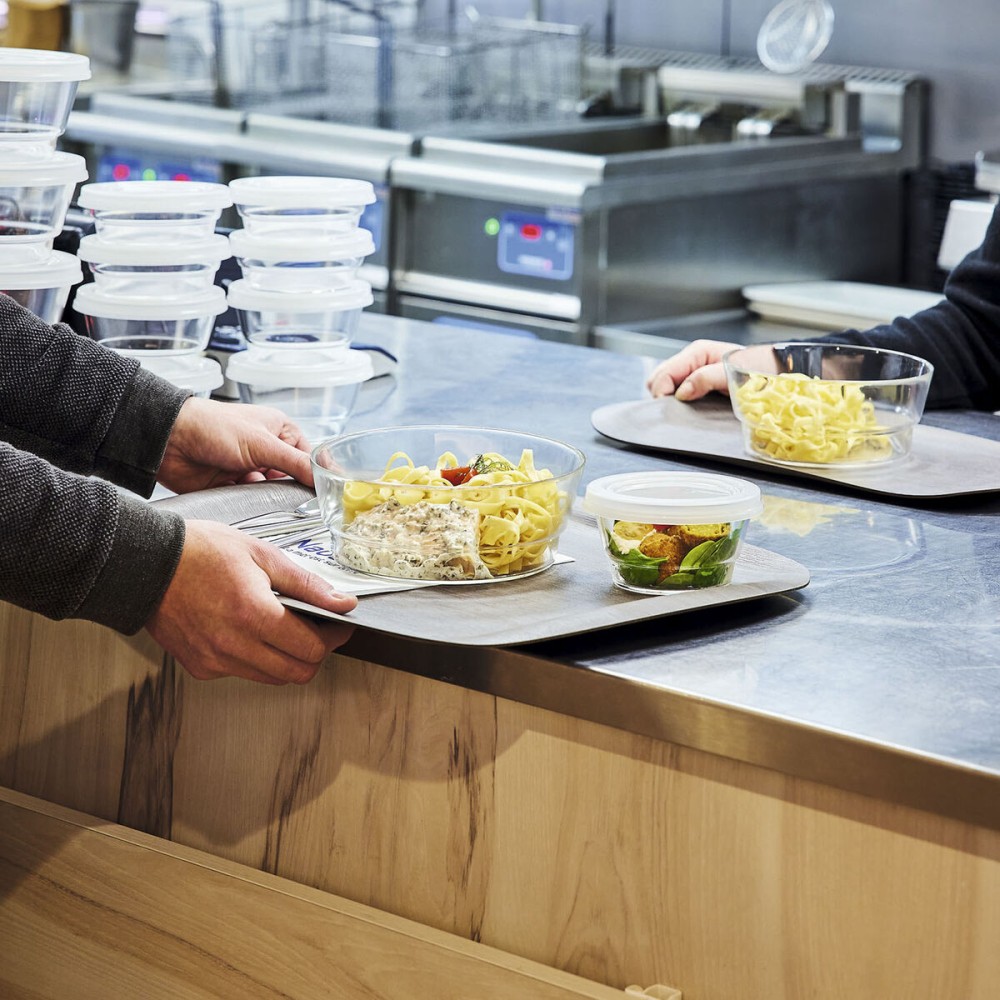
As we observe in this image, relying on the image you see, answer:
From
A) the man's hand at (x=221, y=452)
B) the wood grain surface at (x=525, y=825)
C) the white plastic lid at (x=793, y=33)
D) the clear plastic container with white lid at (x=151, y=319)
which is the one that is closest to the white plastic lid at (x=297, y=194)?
the clear plastic container with white lid at (x=151, y=319)

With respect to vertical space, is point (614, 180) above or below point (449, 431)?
above

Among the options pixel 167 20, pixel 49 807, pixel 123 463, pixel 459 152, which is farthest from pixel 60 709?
pixel 167 20

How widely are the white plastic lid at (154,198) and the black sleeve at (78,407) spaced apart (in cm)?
26

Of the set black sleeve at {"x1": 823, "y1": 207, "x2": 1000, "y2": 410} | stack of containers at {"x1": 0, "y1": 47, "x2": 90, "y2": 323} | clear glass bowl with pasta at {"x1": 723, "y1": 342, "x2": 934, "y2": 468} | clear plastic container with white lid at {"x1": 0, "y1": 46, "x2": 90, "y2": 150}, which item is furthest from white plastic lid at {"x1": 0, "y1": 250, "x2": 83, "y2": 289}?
black sleeve at {"x1": 823, "y1": 207, "x2": 1000, "y2": 410}

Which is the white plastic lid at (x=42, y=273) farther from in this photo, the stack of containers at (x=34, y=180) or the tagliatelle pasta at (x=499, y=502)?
the tagliatelle pasta at (x=499, y=502)

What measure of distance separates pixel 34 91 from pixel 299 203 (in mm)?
304

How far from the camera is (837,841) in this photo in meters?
0.93

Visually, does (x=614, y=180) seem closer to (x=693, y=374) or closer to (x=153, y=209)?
(x=693, y=374)

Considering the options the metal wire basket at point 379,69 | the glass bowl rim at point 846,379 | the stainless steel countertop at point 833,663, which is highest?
the metal wire basket at point 379,69

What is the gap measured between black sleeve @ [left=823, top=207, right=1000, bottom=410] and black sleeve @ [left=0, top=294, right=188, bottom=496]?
0.77 m

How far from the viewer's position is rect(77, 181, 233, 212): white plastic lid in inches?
62.2

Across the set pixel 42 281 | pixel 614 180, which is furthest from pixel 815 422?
pixel 614 180

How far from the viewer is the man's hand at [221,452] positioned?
1354mm

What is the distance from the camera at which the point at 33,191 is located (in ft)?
5.10
